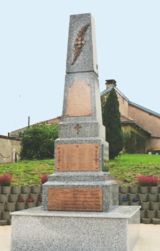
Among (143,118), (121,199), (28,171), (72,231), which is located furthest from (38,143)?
(72,231)

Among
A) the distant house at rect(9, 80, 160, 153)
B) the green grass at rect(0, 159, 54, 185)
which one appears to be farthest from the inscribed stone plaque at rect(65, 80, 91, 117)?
the distant house at rect(9, 80, 160, 153)

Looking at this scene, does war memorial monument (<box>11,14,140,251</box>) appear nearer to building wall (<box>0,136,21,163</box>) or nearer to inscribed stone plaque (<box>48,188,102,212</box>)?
inscribed stone plaque (<box>48,188,102,212</box>)

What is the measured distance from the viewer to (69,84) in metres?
10.4

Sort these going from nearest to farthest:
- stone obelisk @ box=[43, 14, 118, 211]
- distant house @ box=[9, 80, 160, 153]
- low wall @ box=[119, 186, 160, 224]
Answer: stone obelisk @ box=[43, 14, 118, 211]
low wall @ box=[119, 186, 160, 224]
distant house @ box=[9, 80, 160, 153]

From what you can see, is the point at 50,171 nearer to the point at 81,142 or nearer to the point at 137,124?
the point at 81,142

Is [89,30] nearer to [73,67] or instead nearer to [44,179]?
[73,67]

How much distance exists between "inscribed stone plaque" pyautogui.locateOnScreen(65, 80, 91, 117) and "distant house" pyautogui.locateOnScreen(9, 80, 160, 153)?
23.5 m

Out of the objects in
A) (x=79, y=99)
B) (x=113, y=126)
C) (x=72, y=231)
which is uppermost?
(x=113, y=126)

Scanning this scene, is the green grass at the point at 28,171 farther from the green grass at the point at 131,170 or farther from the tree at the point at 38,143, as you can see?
the tree at the point at 38,143

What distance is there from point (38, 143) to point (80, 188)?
16698mm

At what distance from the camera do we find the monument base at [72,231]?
8273 mm

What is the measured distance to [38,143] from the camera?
25938 millimetres

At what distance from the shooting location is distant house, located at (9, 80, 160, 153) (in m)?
34.6

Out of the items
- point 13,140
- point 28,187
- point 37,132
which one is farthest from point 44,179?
point 13,140
